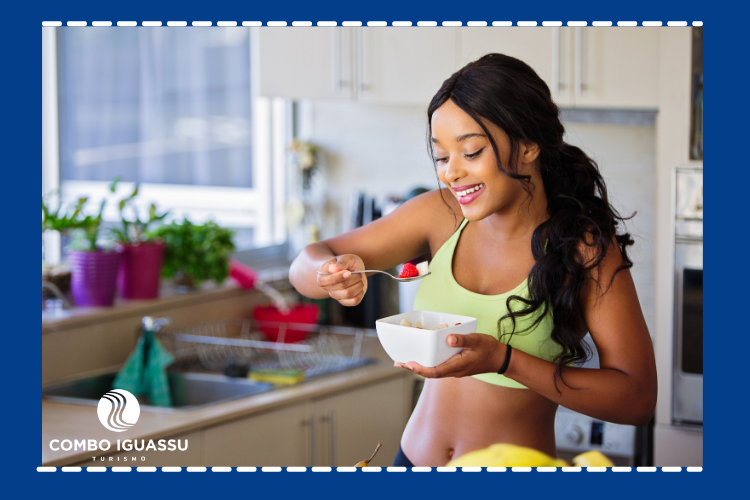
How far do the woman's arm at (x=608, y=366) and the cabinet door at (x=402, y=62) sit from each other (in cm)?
120

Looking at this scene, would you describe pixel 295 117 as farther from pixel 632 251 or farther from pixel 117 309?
pixel 632 251

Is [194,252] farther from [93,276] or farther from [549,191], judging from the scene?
[549,191]

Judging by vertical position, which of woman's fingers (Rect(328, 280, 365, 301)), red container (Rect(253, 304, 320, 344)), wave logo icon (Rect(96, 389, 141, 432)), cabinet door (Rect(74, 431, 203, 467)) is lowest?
cabinet door (Rect(74, 431, 203, 467))

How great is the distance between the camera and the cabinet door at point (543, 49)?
2.00m

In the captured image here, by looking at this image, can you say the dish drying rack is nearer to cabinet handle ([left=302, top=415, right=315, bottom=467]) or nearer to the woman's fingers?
cabinet handle ([left=302, top=415, right=315, bottom=467])

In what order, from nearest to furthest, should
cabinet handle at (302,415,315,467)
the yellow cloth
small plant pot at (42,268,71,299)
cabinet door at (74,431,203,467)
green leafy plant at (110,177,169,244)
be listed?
the yellow cloth < cabinet door at (74,431,203,467) < cabinet handle at (302,415,315,467) < small plant pot at (42,268,71,299) < green leafy plant at (110,177,169,244)

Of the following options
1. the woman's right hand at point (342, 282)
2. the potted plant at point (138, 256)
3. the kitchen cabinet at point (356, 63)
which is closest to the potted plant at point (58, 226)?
the potted plant at point (138, 256)

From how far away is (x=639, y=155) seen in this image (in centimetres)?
228

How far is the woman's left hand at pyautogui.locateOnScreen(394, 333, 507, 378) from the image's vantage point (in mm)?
1008

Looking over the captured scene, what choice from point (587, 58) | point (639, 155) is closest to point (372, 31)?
point (587, 58)

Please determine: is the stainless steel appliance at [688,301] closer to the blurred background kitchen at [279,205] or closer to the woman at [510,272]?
the blurred background kitchen at [279,205]

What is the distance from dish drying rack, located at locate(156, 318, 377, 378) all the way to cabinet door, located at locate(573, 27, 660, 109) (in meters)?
0.89

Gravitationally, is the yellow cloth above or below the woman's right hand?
below

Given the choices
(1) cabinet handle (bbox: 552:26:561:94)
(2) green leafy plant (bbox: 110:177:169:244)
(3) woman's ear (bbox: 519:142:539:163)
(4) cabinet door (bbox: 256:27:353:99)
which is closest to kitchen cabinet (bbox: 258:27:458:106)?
(4) cabinet door (bbox: 256:27:353:99)
